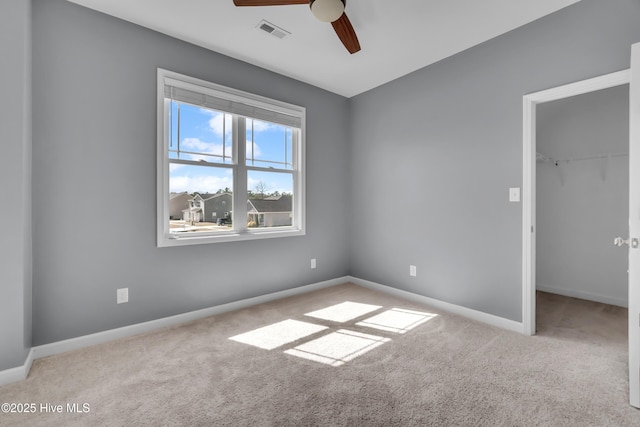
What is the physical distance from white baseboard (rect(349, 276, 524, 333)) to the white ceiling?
2.57 metres

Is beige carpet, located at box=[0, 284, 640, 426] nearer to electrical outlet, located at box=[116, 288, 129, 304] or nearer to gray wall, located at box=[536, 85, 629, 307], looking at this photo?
electrical outlet, located at box=[116, 288, 129, 304]

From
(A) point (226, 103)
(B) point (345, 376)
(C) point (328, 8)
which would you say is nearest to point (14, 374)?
(B) point (345, 376)

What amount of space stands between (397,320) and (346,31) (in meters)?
2.54

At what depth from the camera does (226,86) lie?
3.00 meters

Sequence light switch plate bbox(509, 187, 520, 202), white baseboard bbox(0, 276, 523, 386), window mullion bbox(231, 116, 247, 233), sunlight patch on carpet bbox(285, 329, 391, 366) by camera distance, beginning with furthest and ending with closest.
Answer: window mullion bbox(231, 116, 247, 233) < light switch plate bbox(509, 187, 520, 202) < sunlight patch on carpet bbox(285, 329, 391, 366) < white baseboard bbox(0, 276, 523, 386)

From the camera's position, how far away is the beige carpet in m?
1.55

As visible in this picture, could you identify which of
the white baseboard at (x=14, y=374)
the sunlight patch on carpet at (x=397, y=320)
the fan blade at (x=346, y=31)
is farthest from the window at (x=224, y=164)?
the sunlight patch on carpet at (x=397, y=320)

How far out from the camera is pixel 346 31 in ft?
7.16

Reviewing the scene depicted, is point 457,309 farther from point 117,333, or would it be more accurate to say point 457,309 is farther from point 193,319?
point 117,333

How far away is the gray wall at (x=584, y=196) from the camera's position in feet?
10.2

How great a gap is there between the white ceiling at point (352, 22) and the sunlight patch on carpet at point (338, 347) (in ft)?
8.66

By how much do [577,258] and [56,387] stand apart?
4.93 meters

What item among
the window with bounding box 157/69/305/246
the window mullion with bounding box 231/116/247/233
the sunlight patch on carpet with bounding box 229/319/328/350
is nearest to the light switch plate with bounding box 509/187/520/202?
the sunlight patch on carpet with bounding box 229/319/328/350

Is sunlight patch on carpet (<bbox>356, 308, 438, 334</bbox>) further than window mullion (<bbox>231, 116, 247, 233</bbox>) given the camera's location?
No
